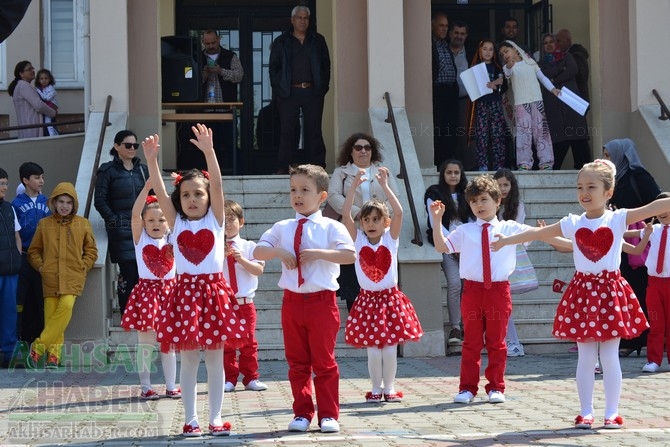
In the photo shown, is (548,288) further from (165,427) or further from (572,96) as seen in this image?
(165,427)

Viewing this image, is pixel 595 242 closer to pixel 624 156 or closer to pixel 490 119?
pixel 624 156

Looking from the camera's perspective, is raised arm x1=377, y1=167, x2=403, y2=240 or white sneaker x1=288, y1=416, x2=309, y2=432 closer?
white sneaker x1=288, y1=416, x2=309, y2=432

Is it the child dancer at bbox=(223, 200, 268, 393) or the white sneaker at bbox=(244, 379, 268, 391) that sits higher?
the child dancer at bbox=(223, 200, 268, 393)

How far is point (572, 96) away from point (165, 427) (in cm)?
919

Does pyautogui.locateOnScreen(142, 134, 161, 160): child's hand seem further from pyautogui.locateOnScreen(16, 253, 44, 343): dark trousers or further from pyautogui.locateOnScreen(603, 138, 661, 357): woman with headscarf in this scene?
pyautogui.locateOnScreen(603, 138, 661, 357): woman with headscarf

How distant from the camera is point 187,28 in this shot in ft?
64.4

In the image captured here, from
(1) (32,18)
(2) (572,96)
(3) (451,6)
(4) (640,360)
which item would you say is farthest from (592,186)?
(1) (32,18)

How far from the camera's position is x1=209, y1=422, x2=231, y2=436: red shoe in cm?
739

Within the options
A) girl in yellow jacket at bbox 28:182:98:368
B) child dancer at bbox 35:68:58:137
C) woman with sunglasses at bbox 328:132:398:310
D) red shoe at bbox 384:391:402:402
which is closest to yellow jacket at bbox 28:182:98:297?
girl in yellow jacket at bbox 28:182:98:368

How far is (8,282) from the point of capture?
41.9 feet

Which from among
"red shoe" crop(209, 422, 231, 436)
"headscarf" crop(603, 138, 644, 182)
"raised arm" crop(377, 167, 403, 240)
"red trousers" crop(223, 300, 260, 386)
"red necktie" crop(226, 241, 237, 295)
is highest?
"headscarf" crop(603, 138, 644, 182)

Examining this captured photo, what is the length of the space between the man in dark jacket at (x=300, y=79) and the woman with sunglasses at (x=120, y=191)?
3036 mm

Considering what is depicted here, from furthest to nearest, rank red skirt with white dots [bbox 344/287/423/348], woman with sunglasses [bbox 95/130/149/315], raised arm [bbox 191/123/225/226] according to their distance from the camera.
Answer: woman with sunglasses [bbox 95/130/149/315], red skirt with white dots [bbox 344/287/423/348], raised arm [bbox 191/123/225/226]

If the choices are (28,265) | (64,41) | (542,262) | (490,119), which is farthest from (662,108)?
(64,41)
